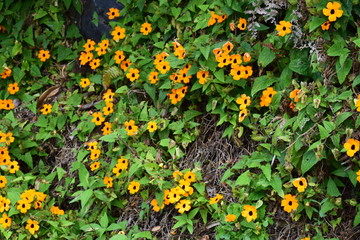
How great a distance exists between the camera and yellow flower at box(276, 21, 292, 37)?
3479mm

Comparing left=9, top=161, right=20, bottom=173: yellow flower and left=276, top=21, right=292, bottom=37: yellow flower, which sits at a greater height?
left=276, top=21, right=292, bottom=37: yellow flower

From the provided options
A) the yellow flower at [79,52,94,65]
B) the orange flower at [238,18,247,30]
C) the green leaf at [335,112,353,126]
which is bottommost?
the green leaf at [335,112,353,126]

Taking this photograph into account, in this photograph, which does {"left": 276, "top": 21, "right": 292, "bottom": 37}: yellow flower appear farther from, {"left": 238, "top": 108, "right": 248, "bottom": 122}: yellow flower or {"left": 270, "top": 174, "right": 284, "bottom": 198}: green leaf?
{"left": 270, "top": 174, "right": 284, "bottom": 198}: green leaf

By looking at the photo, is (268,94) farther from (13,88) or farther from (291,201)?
(13,88)

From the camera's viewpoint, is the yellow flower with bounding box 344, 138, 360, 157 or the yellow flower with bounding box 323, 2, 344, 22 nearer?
the yellow flower with bounding box 344, 138, 360, 157

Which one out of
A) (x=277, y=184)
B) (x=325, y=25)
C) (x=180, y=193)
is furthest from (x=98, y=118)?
(x=325, y=25)

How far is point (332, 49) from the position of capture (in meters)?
3.35

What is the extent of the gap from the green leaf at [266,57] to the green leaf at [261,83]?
0.30 ft

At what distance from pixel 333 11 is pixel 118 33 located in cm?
187

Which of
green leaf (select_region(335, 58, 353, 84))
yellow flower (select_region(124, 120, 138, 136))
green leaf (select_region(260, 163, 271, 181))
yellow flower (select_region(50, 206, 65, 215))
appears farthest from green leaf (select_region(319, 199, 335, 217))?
yellow flower (select_region(50, 206, 65, 215))

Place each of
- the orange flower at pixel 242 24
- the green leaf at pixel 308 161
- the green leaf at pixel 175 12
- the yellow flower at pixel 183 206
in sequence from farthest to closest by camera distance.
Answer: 1. the green leaf at pixel 175 12
2. the orange flower at pixel 242 24
3. the yellow flower at pixel 183 206
4. the green leaf at pixel 308 161

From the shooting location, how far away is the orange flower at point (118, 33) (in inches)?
178

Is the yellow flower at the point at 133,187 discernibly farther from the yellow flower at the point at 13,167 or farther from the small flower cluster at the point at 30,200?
the yellow flower at the point at 13,167

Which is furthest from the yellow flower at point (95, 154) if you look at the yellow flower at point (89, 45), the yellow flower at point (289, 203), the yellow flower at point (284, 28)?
the yellow flower at point (284, 28)
